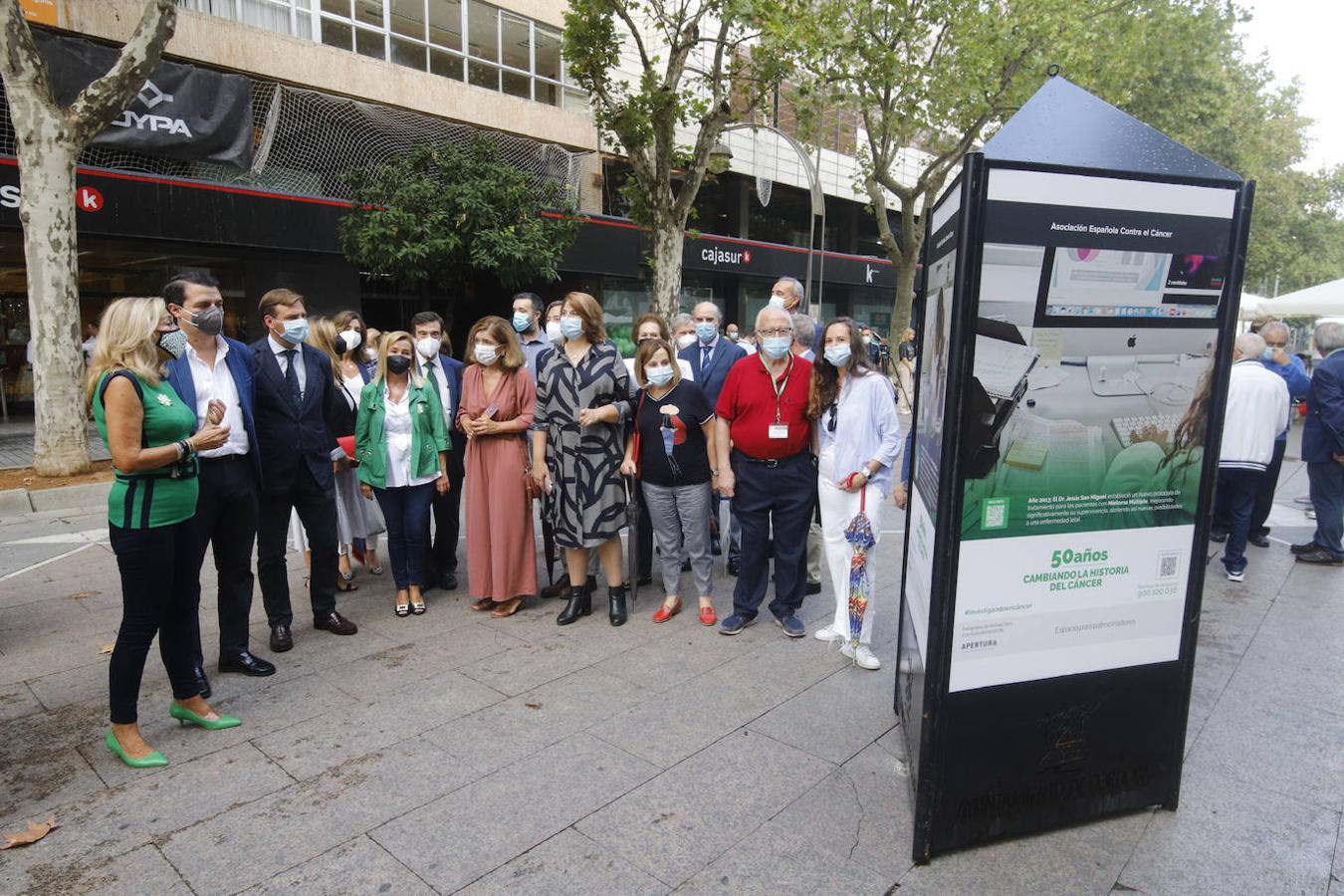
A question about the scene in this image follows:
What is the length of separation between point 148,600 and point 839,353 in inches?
131

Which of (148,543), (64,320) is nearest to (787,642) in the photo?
(148,543)

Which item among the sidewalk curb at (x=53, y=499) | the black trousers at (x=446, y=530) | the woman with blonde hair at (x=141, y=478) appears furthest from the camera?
the sidewalk curb at (x=53, y=499)

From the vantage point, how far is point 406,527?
5.20m

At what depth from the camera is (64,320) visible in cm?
888

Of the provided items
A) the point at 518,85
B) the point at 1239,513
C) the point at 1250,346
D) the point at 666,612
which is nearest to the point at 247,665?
the point at 666,612

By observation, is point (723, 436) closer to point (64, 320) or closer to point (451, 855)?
point (451, 855)

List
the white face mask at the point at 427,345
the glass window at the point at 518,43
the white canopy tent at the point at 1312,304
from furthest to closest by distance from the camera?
1. the glass window at the point at 518,43
2. the white canopy tent at the point at 1312,304
3. the white face mask at the point at 427,345

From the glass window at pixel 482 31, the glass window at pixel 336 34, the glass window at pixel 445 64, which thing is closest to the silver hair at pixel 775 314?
the glass window at pixel 336 34

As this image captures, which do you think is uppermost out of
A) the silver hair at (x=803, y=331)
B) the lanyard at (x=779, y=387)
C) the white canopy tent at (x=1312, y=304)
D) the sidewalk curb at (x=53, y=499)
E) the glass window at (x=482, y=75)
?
the glass window at (x=482, y=75)

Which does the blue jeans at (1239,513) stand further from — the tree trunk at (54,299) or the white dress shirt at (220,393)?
the tree trunk at (54,299)

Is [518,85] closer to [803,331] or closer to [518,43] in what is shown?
[518,43]

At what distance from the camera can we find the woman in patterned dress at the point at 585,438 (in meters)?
4.85

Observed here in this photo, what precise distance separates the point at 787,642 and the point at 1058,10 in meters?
14.7

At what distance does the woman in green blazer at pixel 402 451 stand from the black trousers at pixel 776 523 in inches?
77.0
